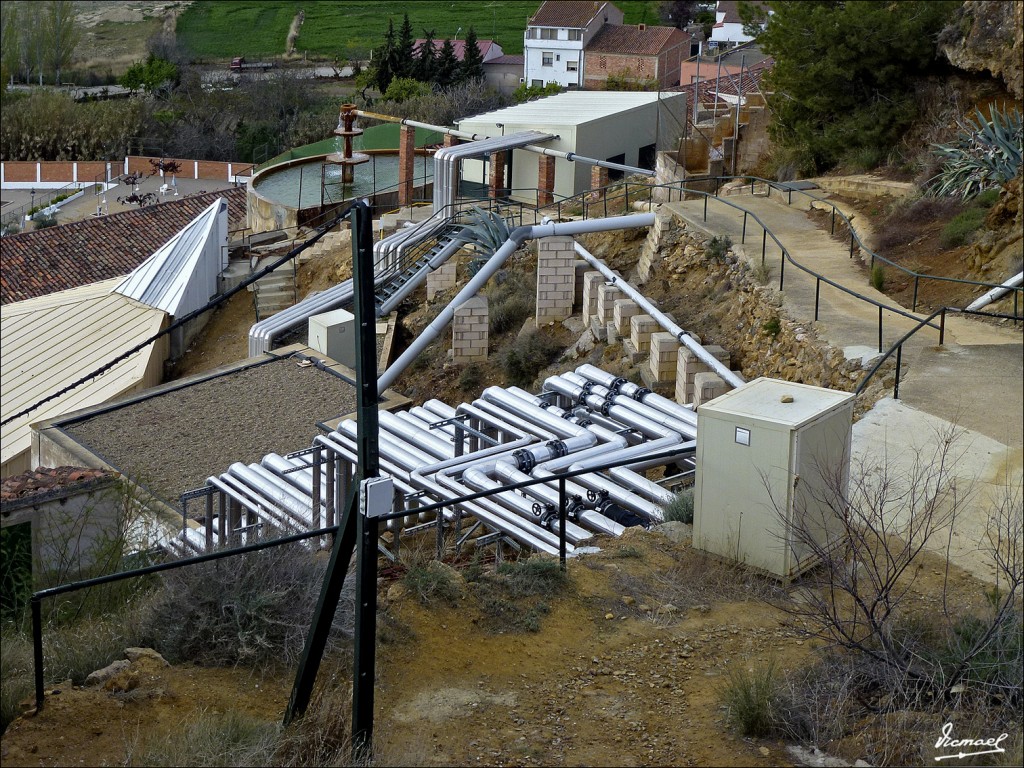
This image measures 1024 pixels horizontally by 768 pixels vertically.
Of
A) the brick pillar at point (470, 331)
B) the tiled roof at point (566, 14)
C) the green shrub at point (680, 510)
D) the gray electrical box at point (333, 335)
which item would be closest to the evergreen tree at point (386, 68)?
the tiled roof at point (566, 14)

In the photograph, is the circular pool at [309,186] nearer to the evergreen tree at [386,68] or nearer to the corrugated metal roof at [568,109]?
the corrugated metal roof at [568,109]

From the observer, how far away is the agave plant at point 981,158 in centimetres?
2064

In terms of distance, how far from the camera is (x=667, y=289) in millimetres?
23297

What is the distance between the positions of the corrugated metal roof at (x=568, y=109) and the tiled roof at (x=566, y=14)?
114 feet

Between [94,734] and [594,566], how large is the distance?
13.3ft

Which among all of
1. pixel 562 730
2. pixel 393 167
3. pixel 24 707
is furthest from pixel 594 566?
pixel 393 167

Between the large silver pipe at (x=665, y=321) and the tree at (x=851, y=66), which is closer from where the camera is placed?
→ the large silver pipe at (x=665, y=321)

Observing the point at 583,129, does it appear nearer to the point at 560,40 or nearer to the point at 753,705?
the point at 753,705

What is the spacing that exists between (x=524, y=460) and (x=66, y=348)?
20.5 meters

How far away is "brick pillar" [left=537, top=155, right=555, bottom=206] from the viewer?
36.1 metres

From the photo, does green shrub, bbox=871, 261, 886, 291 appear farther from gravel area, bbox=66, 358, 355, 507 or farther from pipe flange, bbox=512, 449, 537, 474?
gravel area, bbox=66, 358, 355, 507

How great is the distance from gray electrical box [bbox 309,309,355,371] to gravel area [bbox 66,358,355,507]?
51.6 inches

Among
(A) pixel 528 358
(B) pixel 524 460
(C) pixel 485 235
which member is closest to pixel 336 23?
(C) pixel 485 235

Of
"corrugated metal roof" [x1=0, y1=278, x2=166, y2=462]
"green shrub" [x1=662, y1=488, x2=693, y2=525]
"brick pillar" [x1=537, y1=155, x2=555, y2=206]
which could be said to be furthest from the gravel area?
"brick pillar" [x1=537, y1=155, x2=555, y2=206]
